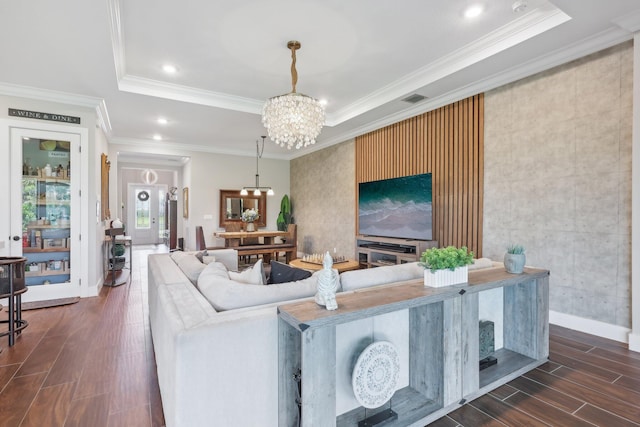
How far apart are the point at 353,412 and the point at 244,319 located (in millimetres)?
952

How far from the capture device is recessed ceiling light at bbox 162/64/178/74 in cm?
380

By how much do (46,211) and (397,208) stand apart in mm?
5075

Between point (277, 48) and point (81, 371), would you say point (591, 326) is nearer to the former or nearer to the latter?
point (277, 48)

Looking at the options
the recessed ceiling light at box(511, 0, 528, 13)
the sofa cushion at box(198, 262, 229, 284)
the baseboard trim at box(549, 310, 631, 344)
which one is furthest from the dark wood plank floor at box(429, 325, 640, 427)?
the recessed ceiling light at box(511, 0, 528, 13)

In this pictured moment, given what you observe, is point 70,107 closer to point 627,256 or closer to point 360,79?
point 360,79

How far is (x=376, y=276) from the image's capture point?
2217 mm

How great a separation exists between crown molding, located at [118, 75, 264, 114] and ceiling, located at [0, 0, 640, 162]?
0.01m

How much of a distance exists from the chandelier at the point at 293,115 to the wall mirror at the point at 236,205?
4.99 m

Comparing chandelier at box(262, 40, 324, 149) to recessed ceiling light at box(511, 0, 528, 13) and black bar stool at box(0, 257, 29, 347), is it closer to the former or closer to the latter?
recessed ceiling light at box(511, 0, 528, 13)

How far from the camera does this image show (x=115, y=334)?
313 cm

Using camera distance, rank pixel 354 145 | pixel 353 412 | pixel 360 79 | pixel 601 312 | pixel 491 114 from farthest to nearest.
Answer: pixel 354 145 → pixel 360 79 → pixel 491 114 → pixel 601 312 → pixel 353 412

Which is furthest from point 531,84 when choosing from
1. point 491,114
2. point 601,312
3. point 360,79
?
point 601,312

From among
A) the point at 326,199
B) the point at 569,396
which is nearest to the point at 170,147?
the point at 326,199

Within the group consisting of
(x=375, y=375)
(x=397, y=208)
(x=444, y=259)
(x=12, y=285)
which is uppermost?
(x=397, y=208)
